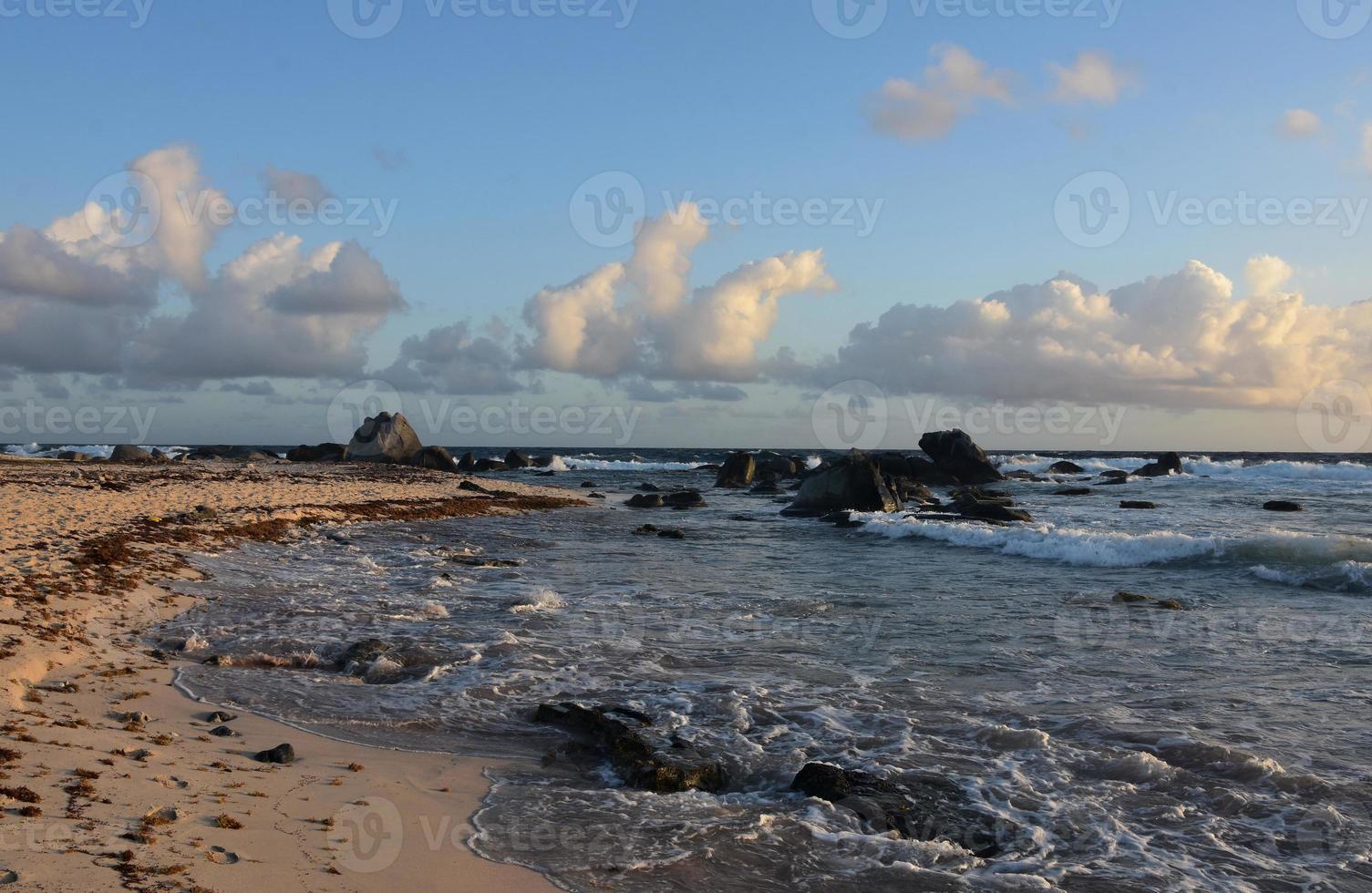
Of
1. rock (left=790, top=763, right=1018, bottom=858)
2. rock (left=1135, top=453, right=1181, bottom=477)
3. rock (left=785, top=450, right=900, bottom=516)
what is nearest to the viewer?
rock (left=790, top=763, right=1018, bottom=858)

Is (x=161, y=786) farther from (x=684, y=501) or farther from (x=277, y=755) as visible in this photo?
(x=684, y=501)

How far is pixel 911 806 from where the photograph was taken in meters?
6.60

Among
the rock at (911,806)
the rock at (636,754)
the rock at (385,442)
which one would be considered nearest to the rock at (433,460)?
the rock at (385,442)

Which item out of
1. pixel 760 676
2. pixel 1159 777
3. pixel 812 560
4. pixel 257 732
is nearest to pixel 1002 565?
pixel 812 560

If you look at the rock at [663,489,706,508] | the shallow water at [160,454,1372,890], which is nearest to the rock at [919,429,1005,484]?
the rock at [663,489,706,508]

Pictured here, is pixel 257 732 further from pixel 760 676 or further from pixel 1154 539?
pixel 1154 539

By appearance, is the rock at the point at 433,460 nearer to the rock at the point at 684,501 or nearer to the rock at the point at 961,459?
the rock at the point at 684,501

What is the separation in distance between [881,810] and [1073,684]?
4.92m

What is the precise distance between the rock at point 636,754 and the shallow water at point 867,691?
229 mm

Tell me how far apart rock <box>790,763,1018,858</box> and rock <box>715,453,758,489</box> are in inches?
1970

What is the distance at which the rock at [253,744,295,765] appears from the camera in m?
6.84

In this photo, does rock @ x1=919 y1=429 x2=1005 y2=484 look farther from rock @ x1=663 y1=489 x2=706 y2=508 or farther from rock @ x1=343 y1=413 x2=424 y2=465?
rock @ x1=343 y1=413 x2=424 y2=465

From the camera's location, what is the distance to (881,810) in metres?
6.45

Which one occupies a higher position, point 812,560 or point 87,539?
point 87,539
